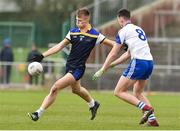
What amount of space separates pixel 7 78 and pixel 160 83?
650 cm

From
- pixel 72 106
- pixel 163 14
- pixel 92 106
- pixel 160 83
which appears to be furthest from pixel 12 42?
pixel 92 106

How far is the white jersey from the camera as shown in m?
15.5

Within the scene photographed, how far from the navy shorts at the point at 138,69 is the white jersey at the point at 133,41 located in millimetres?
100

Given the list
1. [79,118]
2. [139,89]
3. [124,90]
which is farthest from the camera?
[79,118]

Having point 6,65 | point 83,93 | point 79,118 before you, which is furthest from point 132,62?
point 6,65

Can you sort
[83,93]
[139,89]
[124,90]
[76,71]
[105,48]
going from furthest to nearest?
[105,48]
[83,93]
[76,71]
[139,89]
[124,90]

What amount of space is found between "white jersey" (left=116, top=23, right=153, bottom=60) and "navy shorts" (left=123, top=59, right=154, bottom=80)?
10 cm

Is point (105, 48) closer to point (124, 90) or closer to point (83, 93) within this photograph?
point (83, 93)

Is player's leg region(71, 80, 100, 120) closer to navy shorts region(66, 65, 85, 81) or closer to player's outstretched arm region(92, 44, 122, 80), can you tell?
navy shorts region(66, 65, 85, 81)

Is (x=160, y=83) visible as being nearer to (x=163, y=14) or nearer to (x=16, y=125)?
(x=163, y=14)

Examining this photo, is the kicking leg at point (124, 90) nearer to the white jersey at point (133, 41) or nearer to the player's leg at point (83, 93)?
the white jersey at point (133, 41)

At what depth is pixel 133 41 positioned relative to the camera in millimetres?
15586

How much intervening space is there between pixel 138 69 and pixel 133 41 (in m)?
0.55

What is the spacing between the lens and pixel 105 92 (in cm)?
3322
